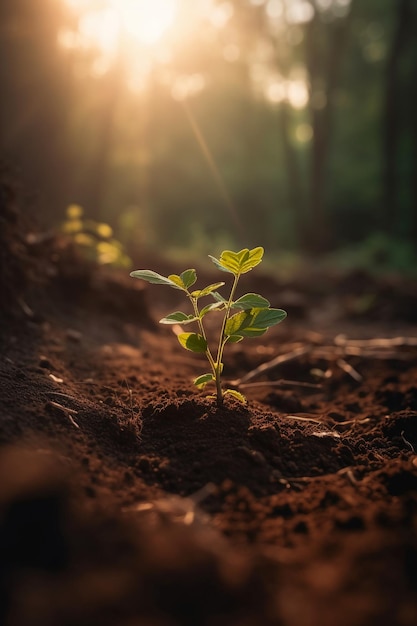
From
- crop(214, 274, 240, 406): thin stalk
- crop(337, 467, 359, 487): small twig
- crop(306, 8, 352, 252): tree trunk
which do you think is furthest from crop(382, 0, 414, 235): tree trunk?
crop(337, 467, 359, 487): small twig

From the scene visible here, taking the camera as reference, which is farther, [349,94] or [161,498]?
[349,94]

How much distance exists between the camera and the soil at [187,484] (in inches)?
48.6

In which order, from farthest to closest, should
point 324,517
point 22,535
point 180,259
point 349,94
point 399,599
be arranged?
1. point 349,94
2. point 180,259
3. point 324,517
4. point 22,535
5. point 399,599

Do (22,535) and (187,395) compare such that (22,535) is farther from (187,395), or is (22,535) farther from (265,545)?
(187,395)

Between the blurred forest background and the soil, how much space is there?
226 cm

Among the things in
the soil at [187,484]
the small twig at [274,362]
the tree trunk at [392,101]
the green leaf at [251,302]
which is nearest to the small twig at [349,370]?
the soil at [187,484]

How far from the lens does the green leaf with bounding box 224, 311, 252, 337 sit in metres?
2.33

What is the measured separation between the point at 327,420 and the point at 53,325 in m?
1.94

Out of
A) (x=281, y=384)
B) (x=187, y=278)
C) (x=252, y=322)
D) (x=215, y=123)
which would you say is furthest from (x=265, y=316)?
(x=215, y=123)

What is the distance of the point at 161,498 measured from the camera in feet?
6.02

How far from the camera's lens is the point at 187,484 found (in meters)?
1.93

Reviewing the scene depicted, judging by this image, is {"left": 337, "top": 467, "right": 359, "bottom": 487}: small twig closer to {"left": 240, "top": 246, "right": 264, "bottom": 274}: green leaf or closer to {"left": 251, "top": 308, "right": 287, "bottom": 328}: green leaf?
{"left": 251, "top": 308, "right": 287, "bottom": 328}: green leaf

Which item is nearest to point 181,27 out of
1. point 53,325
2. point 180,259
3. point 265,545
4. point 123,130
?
point 123,130

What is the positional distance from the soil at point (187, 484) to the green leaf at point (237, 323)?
35cm
